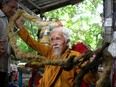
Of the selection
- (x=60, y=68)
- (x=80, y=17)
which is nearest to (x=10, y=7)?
(x=60, y=68)

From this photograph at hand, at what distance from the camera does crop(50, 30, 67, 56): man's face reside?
338cm

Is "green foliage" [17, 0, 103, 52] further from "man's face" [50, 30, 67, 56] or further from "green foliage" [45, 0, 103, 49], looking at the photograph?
"man's face" [50, 30, 67, 56]

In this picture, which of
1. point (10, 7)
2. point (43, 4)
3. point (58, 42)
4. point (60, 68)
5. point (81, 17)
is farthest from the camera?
point (81, 17)

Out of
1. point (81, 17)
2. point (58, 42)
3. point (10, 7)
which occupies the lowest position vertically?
point (81, 17)

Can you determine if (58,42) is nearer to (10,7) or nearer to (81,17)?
(10,7)

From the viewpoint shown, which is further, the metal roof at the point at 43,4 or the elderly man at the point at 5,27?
the metal roof at the point at 43,4

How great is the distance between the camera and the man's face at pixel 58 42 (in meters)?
3.38

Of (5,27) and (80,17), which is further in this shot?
(80,17)

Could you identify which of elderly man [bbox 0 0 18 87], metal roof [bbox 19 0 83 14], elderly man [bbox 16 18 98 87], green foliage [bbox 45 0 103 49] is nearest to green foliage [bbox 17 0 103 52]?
green foliage [bbox 45 0 103 49]

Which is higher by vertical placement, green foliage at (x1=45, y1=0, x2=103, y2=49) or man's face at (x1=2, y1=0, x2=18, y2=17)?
man's face at (x1=2, y1=0, x2=18, y2=17)

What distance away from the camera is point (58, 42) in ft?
11.2

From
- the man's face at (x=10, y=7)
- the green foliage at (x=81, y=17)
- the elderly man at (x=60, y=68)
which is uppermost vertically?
the man's face at (x=10, y=7)

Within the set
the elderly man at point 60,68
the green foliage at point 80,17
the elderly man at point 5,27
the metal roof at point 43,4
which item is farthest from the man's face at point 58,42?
the green foliage at point 80,17

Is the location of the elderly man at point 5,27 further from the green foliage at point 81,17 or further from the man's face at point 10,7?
the green foliage at point 81,17
